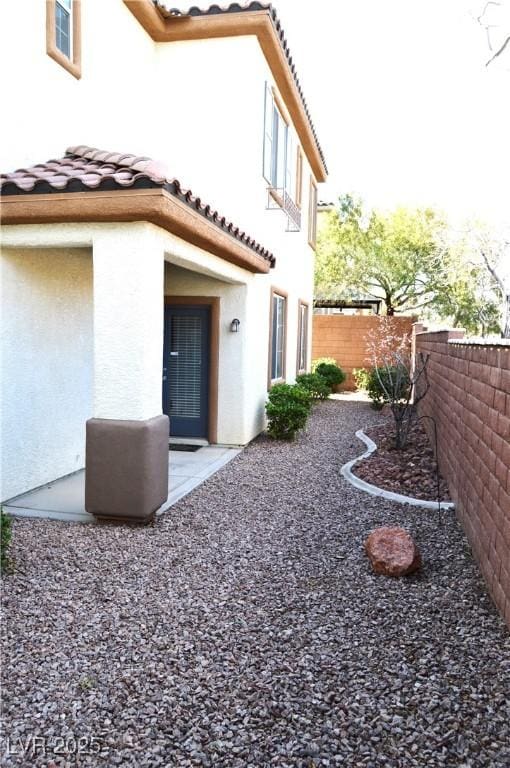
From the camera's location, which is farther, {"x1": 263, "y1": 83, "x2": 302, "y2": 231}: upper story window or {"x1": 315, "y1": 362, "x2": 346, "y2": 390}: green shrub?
{"x1": 315, "y1": 362, "x2": 346, "y2": 390}: green shrub

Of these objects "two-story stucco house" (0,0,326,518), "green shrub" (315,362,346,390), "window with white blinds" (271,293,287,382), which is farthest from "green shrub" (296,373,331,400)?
"two-story stucco house" (0,0,326,518)

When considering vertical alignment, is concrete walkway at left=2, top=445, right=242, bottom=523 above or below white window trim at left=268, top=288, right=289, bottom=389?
below

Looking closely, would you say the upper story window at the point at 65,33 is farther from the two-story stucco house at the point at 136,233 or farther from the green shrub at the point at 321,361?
the green shrub at the point at 321,361

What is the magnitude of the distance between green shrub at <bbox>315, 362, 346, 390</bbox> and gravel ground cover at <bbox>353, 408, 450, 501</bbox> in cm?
878

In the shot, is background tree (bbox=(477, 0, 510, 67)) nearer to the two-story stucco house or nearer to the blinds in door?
the two-story stucco house

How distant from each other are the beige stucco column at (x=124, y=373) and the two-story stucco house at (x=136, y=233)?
1 cm

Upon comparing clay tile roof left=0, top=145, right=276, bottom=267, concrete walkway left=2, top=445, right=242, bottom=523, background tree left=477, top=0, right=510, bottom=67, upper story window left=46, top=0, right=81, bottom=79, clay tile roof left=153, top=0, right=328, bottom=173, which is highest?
clay tile roof left=153, top=0, right=328, bottom=173

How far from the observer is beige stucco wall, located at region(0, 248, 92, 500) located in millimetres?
6547

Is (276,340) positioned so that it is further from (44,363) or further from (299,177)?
(44,363)

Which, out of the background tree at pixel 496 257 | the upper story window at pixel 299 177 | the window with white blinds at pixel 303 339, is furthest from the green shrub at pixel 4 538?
the background tree at pixel 496 257

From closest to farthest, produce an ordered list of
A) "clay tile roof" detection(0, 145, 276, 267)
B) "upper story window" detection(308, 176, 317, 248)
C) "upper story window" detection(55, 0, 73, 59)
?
1. "clay tile roof" detection(0, 145, 276, 267)
2. "upper story window" detection(55, 0, 73, 59)
3. "upper story window" detection(308, 176, 317, 248)

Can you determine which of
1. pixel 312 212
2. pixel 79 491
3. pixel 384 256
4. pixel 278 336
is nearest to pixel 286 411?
pixel 278 336

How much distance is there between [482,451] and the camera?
199 inches

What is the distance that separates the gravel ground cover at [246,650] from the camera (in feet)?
9.62
